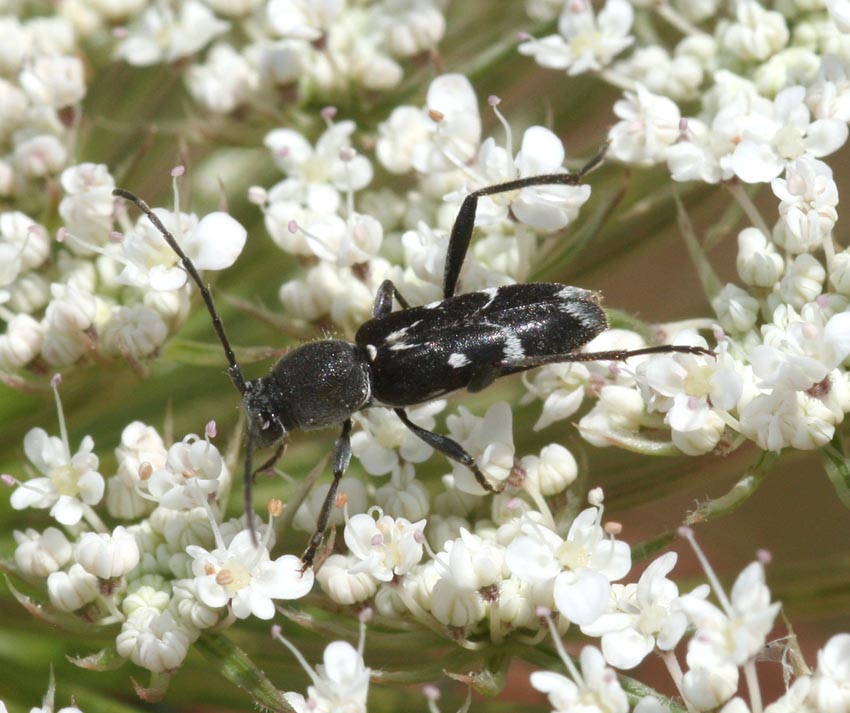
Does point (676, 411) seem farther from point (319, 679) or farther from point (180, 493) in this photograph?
point (180, 493)

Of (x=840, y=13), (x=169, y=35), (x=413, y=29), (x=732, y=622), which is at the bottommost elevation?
(x=732, y=622)

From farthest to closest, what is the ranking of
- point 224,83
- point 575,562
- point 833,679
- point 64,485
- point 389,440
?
point 224,83, point 389,440, point 64,485, point 575,562, point 833,679

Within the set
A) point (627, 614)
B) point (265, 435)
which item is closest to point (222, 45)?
point (265, 435)

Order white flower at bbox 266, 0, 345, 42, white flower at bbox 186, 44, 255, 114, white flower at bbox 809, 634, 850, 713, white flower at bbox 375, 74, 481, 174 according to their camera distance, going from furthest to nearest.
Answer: white flower at bbox 186, 44, 255, 114 → white flower at bbox 266, 0, 345, 42 → white flower at bbox 375, 74, 481, 174 → white flower at bbox 809, 634, 850, 713

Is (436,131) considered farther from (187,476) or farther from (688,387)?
(187,476)

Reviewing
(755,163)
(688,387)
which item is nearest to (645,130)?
(755,163)

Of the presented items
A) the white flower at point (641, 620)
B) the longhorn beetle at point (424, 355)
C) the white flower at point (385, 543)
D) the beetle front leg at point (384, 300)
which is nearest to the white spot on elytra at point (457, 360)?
the longhorn beetle at point (424, 355)

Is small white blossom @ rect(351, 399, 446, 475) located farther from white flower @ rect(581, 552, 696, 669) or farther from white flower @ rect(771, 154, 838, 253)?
white flower @ rect(771, 154, 838, 253)

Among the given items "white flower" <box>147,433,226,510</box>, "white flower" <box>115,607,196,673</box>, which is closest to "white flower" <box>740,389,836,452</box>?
"white flower" <box>147,433,226,510</box>
